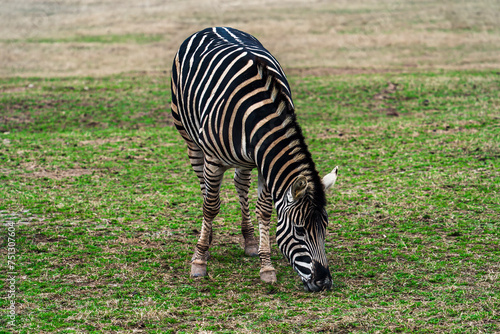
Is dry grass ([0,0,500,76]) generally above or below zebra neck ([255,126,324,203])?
below

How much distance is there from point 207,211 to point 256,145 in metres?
1.38

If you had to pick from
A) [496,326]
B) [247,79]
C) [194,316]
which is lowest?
[194,316]

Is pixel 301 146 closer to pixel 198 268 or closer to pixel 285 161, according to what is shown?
pixel 285 161

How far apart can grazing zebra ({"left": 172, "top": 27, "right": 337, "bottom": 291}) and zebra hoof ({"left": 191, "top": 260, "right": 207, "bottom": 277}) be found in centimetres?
1

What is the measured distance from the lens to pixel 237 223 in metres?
7.79

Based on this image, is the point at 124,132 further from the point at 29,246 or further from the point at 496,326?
the point at 496,326

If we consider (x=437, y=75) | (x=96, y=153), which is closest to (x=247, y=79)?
(x=96, y=153)

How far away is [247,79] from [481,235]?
3.58 metres

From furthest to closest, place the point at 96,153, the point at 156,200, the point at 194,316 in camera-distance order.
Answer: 1. the point at 96,153
2. the point at 156,200
3. the point at 194,316

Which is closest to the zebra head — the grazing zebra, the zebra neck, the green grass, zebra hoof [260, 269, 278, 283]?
the grazing zebra

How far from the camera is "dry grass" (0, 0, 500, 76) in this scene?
69.6 feet

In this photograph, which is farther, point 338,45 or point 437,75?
point 338,45

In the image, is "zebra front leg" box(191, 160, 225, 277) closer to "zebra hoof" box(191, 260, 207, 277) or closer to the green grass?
"zebra hoof" box(191, 260, 207, 277)

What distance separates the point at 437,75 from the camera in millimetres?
17531
